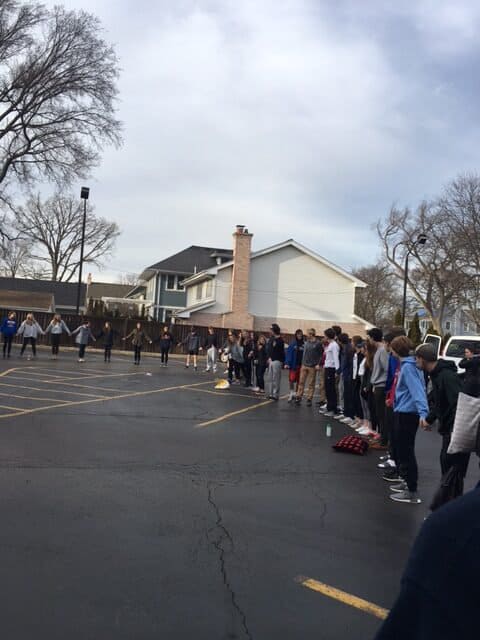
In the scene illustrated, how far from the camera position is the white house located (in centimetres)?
4125

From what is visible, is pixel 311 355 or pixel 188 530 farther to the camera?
pixel 311 355

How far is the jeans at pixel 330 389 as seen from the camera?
13.6m

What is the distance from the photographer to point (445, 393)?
6.01m

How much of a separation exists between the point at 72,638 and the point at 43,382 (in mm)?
13436

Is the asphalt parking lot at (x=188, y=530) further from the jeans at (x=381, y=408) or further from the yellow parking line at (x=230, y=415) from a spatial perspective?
the jeans at (x=381, y=408)

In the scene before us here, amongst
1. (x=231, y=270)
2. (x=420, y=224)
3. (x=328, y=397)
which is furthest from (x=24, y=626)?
(x=420, y=224)

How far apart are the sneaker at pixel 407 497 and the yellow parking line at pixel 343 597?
9.19 ft

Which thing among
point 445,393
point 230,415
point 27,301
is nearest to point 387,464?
point 445,393

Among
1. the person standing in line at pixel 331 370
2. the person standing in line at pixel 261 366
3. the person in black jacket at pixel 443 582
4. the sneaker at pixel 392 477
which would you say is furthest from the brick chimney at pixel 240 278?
the person in black jacket at pixel 443 582

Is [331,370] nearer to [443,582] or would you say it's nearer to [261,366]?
→ [261,366]

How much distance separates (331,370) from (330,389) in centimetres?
45

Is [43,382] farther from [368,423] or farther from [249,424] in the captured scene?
[368,423]

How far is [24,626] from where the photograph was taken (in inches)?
138

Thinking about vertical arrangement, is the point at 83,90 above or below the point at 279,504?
above
